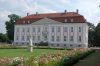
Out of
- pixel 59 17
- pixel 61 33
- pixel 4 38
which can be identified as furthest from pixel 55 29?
pixel 4 38

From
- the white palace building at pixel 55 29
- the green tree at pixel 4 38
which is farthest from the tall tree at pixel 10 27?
the white palace building at pixel 55 29

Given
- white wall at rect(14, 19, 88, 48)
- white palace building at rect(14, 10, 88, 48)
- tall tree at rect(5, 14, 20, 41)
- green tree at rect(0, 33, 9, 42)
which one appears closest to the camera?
white wall at rect(14, 19, 88, 48)

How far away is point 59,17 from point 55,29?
3.12m

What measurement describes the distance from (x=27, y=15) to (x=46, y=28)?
984 cm

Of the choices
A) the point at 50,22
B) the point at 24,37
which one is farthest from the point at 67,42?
the point at 24,37

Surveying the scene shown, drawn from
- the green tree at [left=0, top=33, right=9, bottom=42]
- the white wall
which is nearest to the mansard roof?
the white wall

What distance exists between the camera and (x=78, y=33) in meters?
61.7

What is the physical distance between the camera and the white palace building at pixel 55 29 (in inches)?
2413

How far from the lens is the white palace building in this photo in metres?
61.3

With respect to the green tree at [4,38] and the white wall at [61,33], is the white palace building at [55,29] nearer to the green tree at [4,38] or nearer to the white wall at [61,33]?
the white wall at [61,33]

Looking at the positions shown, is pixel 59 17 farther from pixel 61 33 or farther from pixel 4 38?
pixel 4 38

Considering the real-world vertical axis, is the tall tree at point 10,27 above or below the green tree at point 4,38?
above

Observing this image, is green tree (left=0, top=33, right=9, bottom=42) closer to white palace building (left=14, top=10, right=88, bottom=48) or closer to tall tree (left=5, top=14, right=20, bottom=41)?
tall tree (left=5, top=14, right=20, bottom=41)

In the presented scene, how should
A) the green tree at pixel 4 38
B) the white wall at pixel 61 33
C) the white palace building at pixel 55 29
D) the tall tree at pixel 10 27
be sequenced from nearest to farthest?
1. the white wall at pixel 61 33
2. the white palace building at pixel 55 29
3. the green tree at pixel 4 38
4. the tall tree at pixel 10 27
